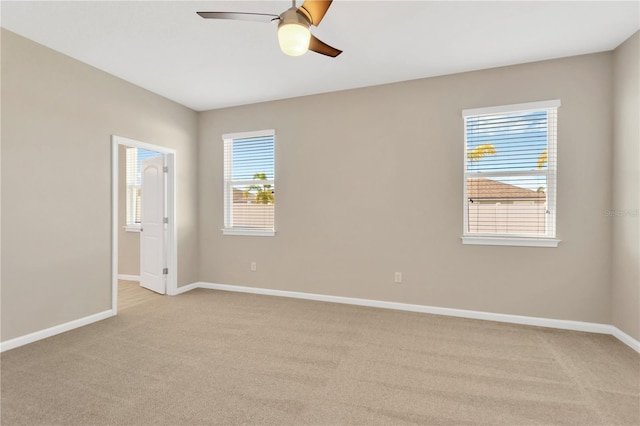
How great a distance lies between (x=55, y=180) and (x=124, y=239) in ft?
8.90

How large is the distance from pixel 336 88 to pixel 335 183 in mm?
1230

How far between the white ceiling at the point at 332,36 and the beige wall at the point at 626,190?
279 mm

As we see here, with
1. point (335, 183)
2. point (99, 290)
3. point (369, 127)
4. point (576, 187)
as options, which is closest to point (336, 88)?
point (369, 127)

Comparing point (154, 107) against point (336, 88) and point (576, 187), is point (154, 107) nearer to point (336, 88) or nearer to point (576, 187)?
point (336, 88)

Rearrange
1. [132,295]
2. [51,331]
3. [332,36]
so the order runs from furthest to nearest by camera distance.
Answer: [132,295]
[51,331]
[332,36]

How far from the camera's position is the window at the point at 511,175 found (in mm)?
3344

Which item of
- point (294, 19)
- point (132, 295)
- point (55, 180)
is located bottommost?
point (132, 295)

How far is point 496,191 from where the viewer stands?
3541mm

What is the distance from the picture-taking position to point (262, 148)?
4.71 metres

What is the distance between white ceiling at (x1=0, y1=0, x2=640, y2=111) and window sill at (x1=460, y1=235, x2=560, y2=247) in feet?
6.20

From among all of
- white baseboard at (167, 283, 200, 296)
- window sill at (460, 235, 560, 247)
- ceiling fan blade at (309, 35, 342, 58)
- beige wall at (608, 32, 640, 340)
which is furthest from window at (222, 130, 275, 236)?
beige wall at (608, 32, 640, 340)

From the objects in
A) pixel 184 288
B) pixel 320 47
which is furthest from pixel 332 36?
pixel 184 288

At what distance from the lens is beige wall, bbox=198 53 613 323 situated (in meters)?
3.21

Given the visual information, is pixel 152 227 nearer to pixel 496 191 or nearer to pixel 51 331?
pixel 51 331
